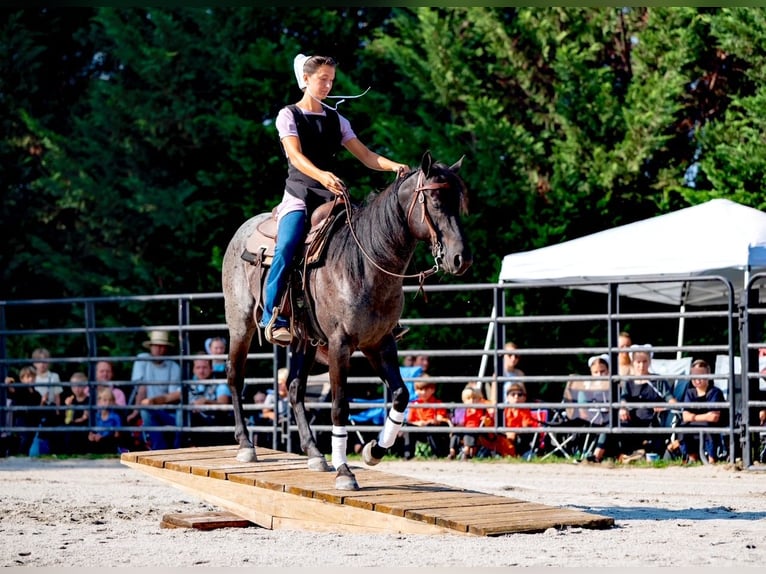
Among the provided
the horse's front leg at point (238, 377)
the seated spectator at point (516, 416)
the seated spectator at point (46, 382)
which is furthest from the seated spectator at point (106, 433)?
the horse's front leg at point (238, 377)

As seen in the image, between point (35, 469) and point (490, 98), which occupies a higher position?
point (490, 98)

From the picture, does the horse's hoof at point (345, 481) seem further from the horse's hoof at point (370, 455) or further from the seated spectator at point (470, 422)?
the seated spectator at point (470, 422)

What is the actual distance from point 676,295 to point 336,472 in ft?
23.5

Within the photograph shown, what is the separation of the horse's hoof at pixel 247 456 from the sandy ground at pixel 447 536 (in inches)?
20.9

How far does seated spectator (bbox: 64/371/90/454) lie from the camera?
13273 mm

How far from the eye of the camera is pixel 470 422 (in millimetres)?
11773

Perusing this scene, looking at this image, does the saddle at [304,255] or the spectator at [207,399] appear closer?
the saddle at [304,255]

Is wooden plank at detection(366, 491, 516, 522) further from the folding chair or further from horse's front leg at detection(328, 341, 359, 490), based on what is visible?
the folding chair

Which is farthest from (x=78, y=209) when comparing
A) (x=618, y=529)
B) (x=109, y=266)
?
(x=618, y=529)

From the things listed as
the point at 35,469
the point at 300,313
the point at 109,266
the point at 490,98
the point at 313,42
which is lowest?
the point at 35,469

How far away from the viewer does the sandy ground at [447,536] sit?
5.39 m

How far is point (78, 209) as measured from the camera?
20781 mm

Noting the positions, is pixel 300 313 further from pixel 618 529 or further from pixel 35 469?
pixel 35 469

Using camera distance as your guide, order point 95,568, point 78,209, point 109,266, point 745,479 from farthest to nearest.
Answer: point 78,209 → point 109,266 → point 745,479 → point 95,568
